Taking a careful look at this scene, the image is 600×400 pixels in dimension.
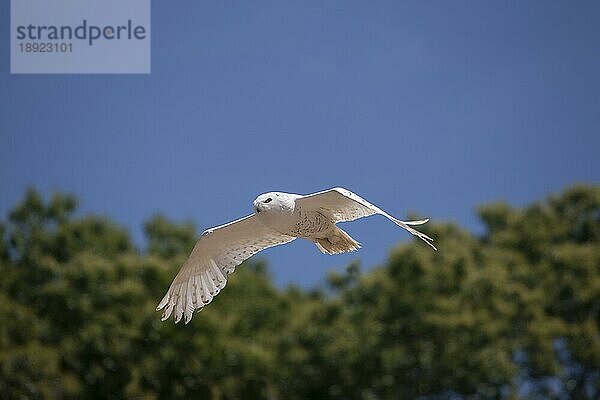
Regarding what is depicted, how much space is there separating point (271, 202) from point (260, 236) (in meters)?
1.27

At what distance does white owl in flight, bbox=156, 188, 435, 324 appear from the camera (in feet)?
27.9

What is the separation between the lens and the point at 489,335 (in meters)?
20.3

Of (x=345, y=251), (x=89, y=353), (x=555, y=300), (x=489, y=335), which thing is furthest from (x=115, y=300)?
(x=345, y=251)

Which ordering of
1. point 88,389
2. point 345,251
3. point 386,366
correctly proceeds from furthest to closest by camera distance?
1. point 88,389
2. point 386,366
3. point 345,251

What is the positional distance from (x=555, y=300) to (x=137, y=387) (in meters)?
7.73

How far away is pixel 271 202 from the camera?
848cm

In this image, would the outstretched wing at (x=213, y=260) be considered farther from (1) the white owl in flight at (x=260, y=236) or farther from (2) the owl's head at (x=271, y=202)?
(2) the owl's head at (x=271, y=202)

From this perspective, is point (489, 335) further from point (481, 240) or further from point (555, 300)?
point (481, 240)

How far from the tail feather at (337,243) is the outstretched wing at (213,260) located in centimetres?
50

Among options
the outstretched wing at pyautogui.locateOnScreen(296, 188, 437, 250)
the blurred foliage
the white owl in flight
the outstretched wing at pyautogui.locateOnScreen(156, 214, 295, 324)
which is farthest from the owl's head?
the blurred foliage

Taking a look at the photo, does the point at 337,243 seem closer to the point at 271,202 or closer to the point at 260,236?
the point at 271,202

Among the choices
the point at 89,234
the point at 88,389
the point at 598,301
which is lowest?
the point at 88,389

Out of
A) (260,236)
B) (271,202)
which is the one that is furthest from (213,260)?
(271,202)

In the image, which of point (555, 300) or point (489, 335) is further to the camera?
point (555, 300)
